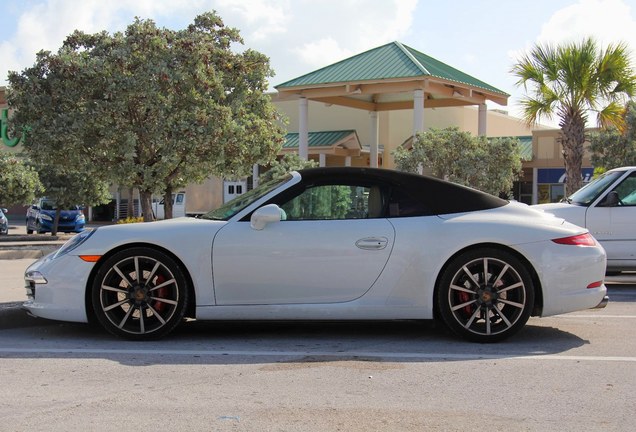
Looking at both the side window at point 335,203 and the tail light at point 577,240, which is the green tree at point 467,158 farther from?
the side window at point 335,203

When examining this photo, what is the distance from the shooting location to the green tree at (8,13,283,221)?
14.6 meters

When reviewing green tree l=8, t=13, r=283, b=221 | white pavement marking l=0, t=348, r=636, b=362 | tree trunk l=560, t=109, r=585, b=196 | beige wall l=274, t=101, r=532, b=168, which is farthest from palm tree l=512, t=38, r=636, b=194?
beige wall l=274, t=101, r=532, b=168

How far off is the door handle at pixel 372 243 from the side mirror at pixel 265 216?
676 mm

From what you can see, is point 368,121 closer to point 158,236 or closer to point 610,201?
point 610,201

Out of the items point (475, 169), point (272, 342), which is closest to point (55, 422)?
point (272, 342)

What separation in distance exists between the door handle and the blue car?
931 inches

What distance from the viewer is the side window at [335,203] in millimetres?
6148

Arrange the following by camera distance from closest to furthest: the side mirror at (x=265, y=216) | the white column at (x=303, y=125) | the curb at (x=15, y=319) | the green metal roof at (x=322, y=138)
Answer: the side mirror at (x=265, y=216) < the curb at (x=15, y=319) < the white column at (x=303, y=125) < the green metal roof at (x=322, y=138)

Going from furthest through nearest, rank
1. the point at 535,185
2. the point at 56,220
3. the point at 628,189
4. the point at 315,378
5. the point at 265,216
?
the point at 535,185, the point at 56,220, the point at 628,189, the point at 265,216, the point at 315,378

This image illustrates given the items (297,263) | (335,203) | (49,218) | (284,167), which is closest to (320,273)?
(297,263)

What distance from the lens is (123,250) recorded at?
605 centimetres

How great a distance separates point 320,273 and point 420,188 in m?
1.13

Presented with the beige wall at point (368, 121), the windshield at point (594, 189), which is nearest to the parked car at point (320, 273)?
the windshield at point (594, 189)

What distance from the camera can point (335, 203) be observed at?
621 cm
